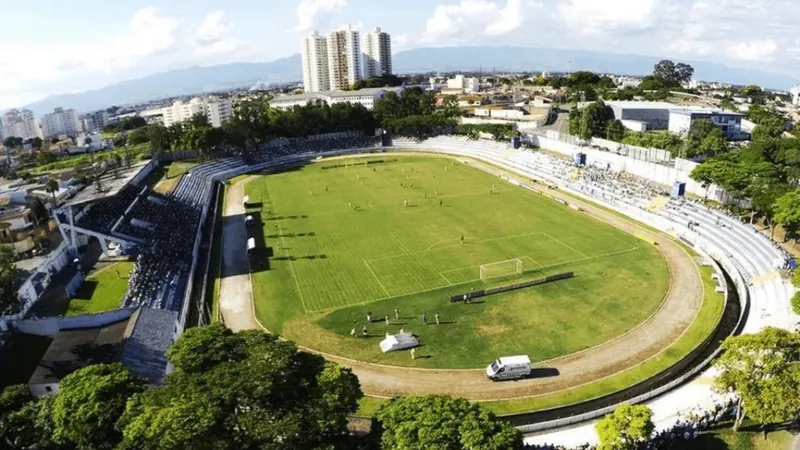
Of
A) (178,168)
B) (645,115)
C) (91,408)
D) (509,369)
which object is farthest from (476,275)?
(645,115)

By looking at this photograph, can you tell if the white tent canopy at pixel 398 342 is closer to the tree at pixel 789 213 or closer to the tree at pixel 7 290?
the tree at pixel 7 290

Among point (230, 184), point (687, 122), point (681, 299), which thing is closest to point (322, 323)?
point (681, 299)

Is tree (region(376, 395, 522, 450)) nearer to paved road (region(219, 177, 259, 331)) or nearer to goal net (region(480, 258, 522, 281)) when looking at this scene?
A: paved road (region(219, 177, 259, 331))

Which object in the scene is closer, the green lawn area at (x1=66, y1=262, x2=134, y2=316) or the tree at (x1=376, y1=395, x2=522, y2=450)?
the tree at (x1=376, y1=395, x2=522, y2=450)

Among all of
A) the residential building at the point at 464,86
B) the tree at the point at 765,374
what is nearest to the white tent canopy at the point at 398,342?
the tree at the point at 765,374

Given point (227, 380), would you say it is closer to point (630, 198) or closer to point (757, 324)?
point (757, 324)

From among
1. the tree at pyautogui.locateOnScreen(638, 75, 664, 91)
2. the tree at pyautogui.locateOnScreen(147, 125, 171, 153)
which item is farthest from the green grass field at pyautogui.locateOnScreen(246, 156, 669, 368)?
the tree at pyautogui.locateOnScreen(638, 75, 664, 91)
